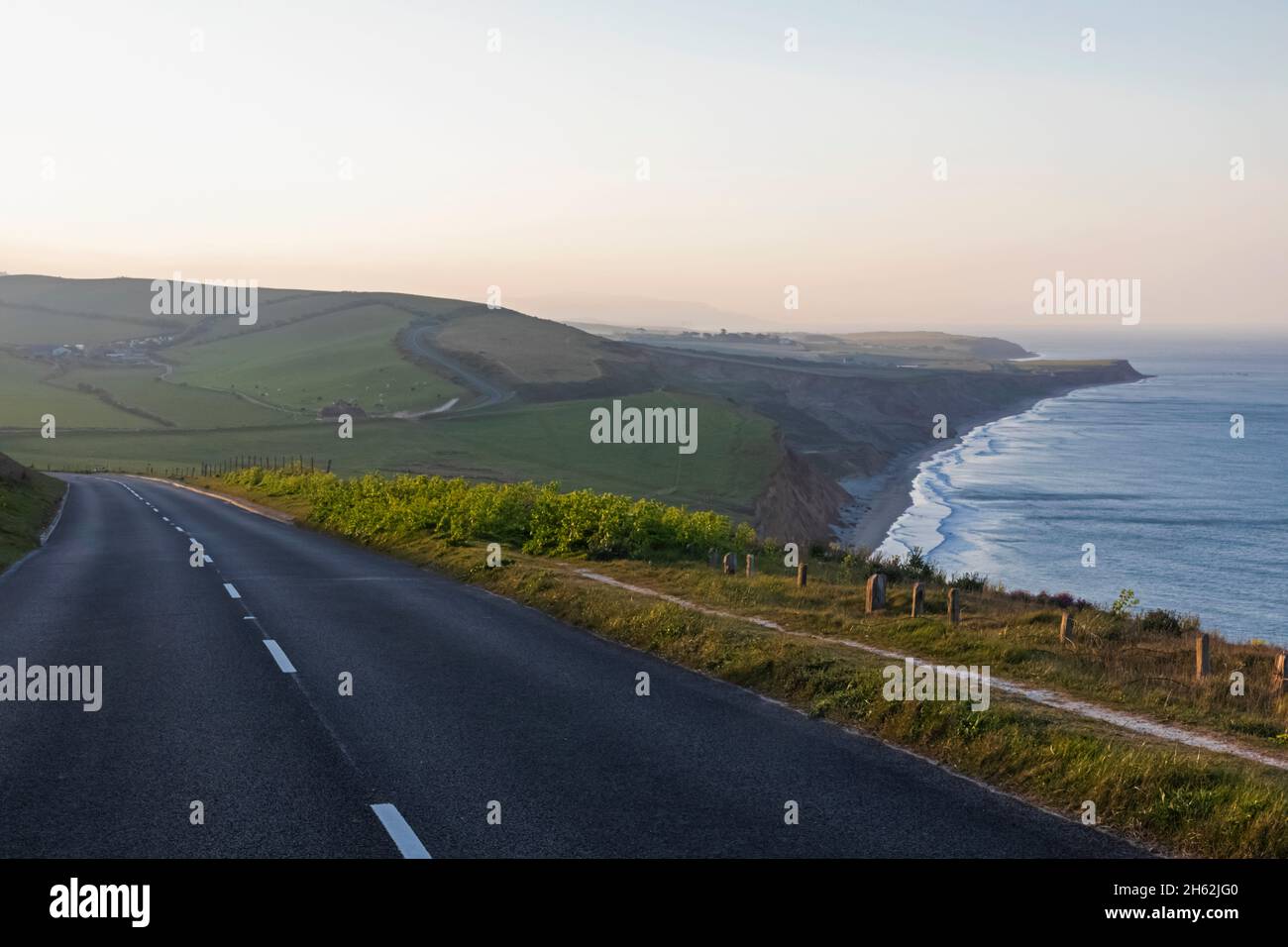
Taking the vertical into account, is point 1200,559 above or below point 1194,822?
below

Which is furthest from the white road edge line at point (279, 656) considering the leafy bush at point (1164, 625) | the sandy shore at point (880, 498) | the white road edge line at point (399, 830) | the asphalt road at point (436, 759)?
the sandy shore at point (880, 498)

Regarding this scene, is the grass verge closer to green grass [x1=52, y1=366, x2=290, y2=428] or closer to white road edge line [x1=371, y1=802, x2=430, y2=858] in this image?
white road edge line [x1=371, y1=802, x2=430, y2=858]

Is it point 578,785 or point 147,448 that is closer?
point 578,785

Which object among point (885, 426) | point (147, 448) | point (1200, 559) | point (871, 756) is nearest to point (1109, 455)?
point (885, 426)

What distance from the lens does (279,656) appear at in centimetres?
1507

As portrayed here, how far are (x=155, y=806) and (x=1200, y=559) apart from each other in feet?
205

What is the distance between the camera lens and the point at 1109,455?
12019 cm

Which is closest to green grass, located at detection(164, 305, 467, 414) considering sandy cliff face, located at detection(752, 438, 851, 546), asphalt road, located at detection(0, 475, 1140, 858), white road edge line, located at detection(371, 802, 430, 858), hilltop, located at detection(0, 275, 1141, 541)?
hilltop, located at detection(0, 275, 1141, 541)

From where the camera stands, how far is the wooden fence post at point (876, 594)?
63.1 feet

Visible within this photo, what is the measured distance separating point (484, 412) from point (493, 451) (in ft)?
78.5

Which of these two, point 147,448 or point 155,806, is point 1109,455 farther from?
point 155,806

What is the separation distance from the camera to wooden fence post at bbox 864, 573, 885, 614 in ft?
63.1

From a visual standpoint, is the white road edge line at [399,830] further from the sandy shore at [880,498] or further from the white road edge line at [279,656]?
the sandy shore at [880,498]
